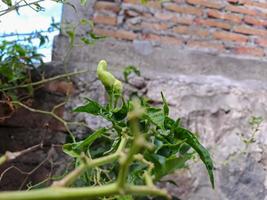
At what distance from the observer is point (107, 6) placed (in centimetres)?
176

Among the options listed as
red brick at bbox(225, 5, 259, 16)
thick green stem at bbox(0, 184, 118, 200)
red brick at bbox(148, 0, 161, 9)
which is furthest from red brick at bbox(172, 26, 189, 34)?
thick green stem at bbox(0, 184, 118, 200)

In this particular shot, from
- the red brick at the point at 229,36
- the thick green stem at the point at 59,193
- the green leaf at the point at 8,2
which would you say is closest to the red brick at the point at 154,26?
the red brick at the point at 229,36

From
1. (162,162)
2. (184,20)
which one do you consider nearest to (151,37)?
(184,20)

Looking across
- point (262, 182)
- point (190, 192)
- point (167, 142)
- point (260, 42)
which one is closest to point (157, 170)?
point (167, 142)

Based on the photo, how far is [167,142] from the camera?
2.64 feet

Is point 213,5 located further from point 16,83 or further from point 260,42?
point 16,83

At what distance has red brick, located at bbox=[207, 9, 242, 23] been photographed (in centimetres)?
184

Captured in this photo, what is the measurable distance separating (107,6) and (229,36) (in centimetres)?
53

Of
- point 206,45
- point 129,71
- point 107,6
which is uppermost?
point 107,6

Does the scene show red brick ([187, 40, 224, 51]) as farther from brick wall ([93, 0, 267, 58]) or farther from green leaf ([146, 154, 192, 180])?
green leaf ([146, 154, 192, 180])

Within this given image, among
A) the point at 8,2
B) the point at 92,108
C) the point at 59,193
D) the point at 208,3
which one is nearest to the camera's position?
the point at 59,193

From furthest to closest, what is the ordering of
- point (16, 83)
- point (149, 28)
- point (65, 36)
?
1. point (149, 28)
2. point (65, 36)
3. point (16, 83)

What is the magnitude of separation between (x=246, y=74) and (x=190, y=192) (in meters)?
0.58

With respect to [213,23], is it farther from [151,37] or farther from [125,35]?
[125,35]
